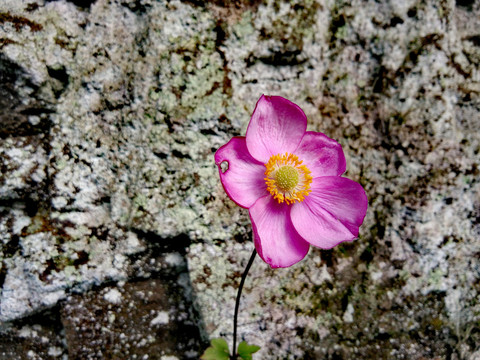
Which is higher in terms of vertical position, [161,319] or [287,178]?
[287,178]

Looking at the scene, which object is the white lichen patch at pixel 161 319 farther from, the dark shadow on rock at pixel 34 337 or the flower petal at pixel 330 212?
the flower petal at pixel 330 212

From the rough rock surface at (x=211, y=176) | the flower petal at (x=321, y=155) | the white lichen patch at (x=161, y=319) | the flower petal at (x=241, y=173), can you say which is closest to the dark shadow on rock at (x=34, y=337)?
the rough rock surface at (x=211, y=176)

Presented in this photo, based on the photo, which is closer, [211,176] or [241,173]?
[241,173]

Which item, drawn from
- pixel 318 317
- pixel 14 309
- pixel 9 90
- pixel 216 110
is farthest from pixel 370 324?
pixel 9 90

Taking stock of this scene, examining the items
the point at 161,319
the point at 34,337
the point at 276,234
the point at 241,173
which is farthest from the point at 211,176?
the point at 34,337

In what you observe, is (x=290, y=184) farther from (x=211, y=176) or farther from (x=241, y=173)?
(x=211, y=176)

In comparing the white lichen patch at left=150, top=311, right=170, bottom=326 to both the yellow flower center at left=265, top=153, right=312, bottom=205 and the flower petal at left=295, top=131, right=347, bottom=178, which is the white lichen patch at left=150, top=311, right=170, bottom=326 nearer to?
the yellow flower center at left=265, top=153, right=312, bottom=205
